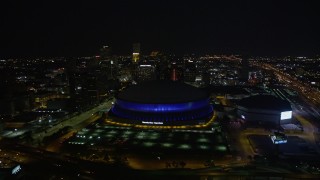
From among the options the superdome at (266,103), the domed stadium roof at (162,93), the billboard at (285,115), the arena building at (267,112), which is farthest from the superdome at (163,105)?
the billboard at (285,115)

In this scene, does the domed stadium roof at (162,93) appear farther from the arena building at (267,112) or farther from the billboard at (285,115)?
the billboard at (285,115)

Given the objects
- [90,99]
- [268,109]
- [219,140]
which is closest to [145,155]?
[219,140]

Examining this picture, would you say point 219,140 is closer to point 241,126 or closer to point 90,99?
point 241,126

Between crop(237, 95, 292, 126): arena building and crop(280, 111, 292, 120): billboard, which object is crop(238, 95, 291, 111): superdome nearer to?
crop(237, 95, 292, 126): arena building

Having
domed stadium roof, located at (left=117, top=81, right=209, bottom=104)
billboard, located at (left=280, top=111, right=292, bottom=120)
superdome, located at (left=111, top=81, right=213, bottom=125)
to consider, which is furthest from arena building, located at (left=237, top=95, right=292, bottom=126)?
domed stadium roof, located at (left=117, top=81, right=209, bottom=104)

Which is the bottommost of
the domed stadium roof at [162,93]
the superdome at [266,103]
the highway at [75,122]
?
the highway at [75,122]

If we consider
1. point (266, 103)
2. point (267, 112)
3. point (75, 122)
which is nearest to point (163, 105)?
point (75, 122)

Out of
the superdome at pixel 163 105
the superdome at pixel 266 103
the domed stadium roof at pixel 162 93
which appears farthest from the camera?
the superdome at pixel 266 103
